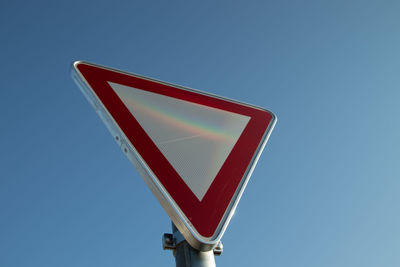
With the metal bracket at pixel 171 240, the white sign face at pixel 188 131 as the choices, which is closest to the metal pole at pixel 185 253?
the metal bracket at pixel 171 240

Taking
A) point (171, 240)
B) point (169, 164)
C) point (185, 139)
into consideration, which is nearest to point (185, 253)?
point (171, 240)

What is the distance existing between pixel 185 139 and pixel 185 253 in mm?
441

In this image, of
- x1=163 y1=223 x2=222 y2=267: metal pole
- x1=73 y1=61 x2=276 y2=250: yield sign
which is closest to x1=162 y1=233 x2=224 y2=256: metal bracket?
x1=163 y1=223 x2=222 y2=267: metal pole

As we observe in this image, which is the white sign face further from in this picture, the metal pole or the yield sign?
the metal pole

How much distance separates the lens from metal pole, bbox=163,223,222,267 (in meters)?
1.01

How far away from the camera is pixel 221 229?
3.35 feet

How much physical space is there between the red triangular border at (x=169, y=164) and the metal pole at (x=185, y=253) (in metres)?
0.08

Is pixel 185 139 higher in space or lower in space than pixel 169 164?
higher

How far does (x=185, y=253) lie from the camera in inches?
40.8

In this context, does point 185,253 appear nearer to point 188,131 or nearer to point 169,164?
point 169,164

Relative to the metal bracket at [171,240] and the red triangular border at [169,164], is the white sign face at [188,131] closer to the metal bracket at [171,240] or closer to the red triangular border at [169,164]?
the red triangular border at [169,164]

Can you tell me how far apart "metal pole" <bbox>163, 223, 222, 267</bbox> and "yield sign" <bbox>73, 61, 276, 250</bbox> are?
6 centimetres

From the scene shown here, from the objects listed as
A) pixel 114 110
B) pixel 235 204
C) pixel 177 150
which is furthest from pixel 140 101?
pixel 235 204

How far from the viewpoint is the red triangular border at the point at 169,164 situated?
3.48 feet
